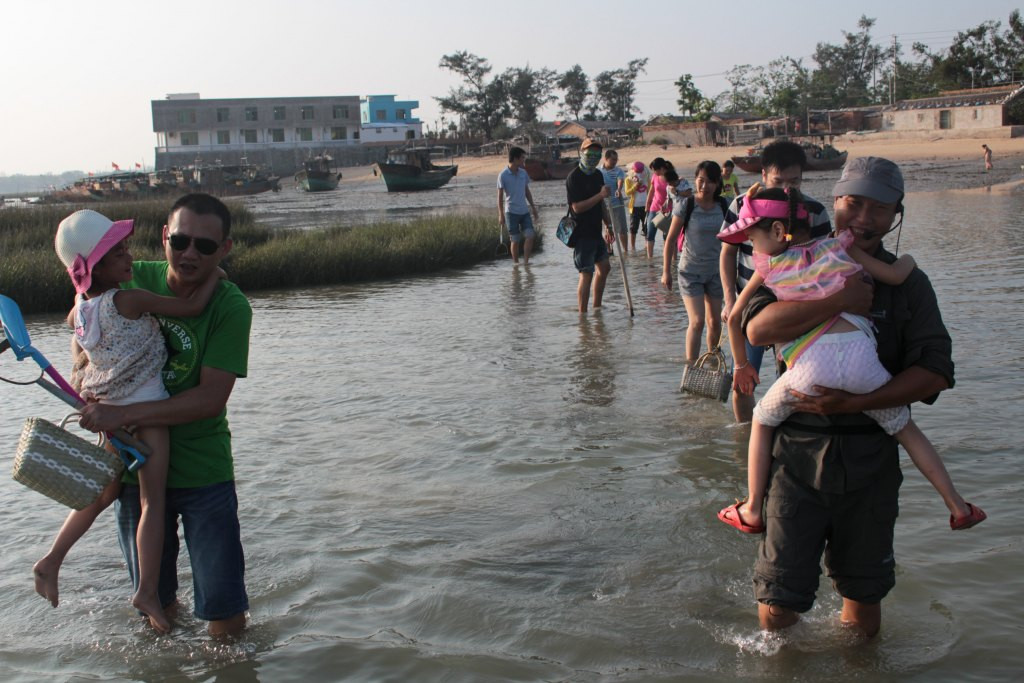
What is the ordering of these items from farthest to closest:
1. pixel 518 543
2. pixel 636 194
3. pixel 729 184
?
pixel 636 194
pixel 729 184
pixel 518 543

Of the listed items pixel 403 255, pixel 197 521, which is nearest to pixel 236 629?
pixel 197 521

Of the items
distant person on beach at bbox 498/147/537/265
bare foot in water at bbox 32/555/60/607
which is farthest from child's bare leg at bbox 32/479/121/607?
distant person on beach at bbox 498/147/537/265

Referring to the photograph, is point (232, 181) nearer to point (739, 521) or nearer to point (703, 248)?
point (703, 248)

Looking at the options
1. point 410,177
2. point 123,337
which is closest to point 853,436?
point 123,337

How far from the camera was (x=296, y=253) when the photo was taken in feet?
55.1

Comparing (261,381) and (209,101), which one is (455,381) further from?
(209,101)

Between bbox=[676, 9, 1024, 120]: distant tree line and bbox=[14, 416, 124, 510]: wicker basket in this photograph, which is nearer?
bbox=[14, 416, 124, 510]: wicker basket

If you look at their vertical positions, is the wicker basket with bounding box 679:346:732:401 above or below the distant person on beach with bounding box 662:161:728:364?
below

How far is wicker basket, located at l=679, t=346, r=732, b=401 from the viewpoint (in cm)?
646

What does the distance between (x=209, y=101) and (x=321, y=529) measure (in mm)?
101164

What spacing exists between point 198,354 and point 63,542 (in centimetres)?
87

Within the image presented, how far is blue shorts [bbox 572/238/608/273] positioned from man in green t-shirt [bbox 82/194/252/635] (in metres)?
6.86

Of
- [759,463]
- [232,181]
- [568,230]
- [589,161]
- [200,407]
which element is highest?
[232,181]

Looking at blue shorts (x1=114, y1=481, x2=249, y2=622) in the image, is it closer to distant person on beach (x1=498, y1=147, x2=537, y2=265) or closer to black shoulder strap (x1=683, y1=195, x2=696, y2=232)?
black shoulder strap (x1=683, y1=195, x2=696, y2=232)
